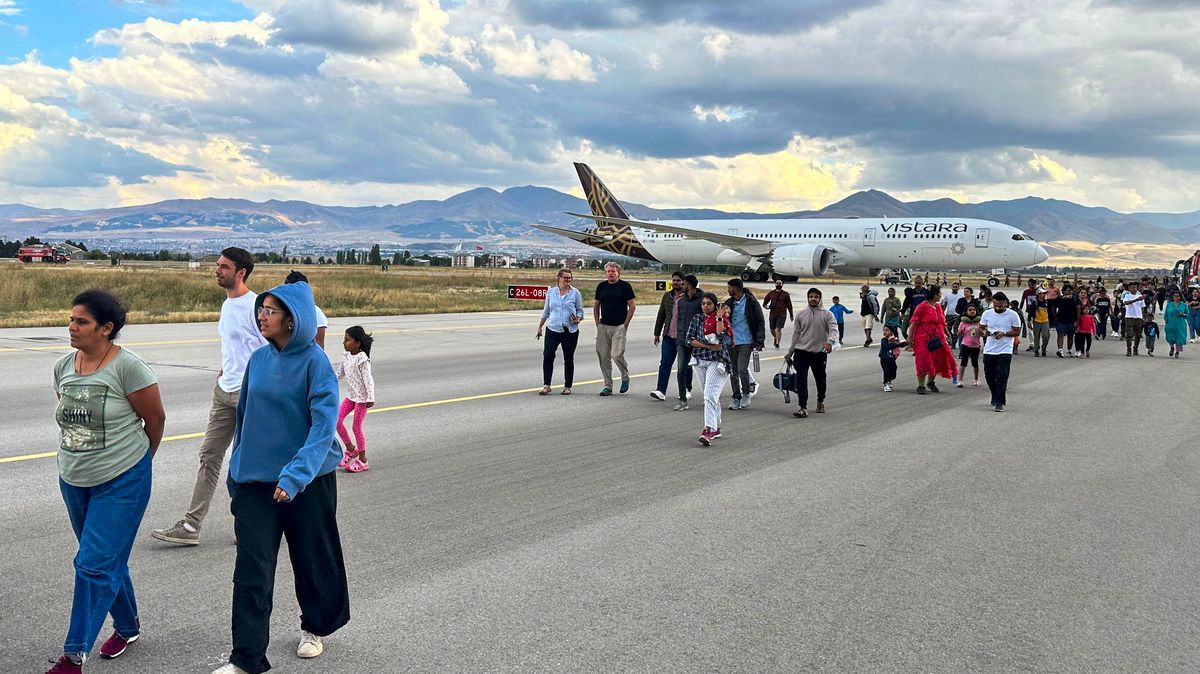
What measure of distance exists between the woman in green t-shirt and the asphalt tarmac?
333mm

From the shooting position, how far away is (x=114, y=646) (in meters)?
4.38

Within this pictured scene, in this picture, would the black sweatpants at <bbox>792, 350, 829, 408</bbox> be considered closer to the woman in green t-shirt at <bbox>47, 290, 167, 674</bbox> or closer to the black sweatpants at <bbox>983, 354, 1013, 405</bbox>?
the black sweatpants at <bbox>983, 354, 1013, 405</bbox>

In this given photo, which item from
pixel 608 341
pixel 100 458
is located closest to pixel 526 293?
pixel 608 341

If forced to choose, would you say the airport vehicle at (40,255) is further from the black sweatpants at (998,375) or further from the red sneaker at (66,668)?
the red sneaker at (66,668)

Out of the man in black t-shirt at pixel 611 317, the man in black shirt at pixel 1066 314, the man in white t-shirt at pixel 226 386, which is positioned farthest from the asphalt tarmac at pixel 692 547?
the man in black shirt at pixel 1066 314

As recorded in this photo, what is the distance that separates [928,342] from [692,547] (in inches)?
402

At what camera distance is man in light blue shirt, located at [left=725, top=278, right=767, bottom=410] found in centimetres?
1282

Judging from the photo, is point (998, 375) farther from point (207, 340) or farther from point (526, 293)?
point (526, 293)

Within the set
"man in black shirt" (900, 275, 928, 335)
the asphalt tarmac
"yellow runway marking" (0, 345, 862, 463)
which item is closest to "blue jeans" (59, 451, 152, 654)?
the asphalt tarmac

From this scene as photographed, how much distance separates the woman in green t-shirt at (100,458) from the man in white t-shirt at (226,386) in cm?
174

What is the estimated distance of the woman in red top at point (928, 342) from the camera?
15.4 metres

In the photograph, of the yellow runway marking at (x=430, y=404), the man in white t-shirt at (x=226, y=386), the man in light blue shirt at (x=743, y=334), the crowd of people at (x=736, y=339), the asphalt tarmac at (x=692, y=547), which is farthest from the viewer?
the man in light blue shirt at (x=743, y=334)

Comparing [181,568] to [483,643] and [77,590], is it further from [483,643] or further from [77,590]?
[483,643]

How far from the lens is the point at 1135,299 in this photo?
2283 cm
